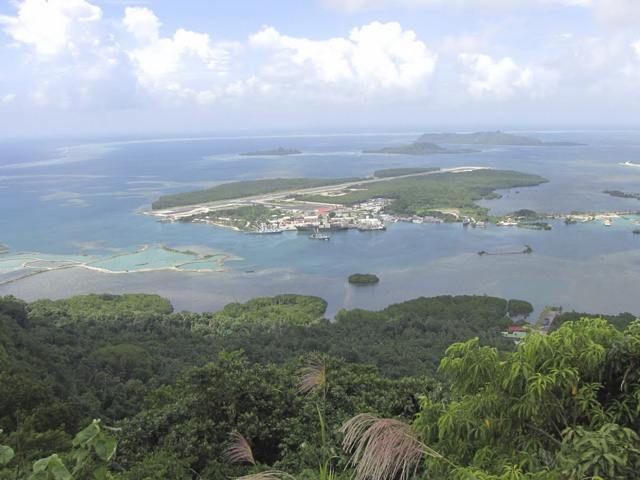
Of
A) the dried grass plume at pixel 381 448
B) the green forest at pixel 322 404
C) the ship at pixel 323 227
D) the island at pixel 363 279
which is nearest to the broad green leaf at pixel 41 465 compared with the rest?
the green forest at pixel 322 404

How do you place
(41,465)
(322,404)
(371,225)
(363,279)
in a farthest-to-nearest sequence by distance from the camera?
(371,225) → (363,279) → (322,404) → (41,465)

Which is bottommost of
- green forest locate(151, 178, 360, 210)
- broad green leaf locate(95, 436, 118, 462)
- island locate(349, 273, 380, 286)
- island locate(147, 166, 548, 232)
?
island locate(349, 273, 380, 286)

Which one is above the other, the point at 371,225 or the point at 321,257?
the point at 371,225

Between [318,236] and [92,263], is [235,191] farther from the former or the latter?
[92,263]

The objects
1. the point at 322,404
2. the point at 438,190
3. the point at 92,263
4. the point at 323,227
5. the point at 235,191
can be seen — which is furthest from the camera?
the point at 235,191

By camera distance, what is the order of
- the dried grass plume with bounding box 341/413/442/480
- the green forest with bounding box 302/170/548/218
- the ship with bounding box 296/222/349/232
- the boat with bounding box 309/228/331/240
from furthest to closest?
the green forest with bounding box 302/170/548/218 < the ship with bounding box 296/222/349/232 < the boat with bounding box 309/228/331/240 < the dried grass plume with bounding box 341/413/442/480

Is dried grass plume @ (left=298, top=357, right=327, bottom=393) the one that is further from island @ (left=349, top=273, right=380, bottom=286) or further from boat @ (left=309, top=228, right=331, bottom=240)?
boat @ (left=309, top=228, right=331, bottom=240)

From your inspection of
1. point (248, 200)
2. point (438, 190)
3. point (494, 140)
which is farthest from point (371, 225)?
point (494, 140)

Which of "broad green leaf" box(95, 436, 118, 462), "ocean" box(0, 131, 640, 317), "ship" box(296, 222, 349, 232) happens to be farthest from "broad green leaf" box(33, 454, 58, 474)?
"ship" box(296, 222, 349, 232)

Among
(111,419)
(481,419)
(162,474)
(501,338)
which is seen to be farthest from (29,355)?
(501,338)

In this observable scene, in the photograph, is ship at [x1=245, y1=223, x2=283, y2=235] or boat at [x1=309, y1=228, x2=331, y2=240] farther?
ship at [x1=245, y1=223, x2=283, y2=235]
